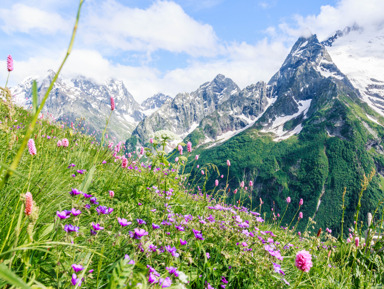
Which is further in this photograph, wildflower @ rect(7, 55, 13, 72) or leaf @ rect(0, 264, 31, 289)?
wildflower @ rect(7, 55, 13, 72)

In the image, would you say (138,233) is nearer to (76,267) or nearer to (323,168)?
(76,267)

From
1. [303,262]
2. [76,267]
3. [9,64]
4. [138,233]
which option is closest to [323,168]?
[303,262]

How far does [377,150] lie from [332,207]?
71.6m

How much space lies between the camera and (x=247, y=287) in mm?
3092

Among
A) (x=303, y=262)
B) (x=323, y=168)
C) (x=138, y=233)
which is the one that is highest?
(x=323, y=168)

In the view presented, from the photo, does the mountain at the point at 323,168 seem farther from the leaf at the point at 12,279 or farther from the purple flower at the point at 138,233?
the leaf at the point at 12,279

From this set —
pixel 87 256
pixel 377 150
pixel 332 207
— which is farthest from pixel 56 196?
pixel 377 150

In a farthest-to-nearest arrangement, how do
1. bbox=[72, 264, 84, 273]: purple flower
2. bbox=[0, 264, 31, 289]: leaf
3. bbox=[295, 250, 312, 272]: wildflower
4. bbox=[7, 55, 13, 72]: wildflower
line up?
bbox=[7, 55, 13, 72]: wildflower → bbox=[295, 250, 312, 272]: wildflower → bbox=[72, 264, 84, 273]: purple flower → bbox=[0, 264, 31, 289]: leaf

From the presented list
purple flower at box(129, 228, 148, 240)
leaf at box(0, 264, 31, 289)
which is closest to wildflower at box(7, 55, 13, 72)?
purple flower at box(129, 228, 148, 240)

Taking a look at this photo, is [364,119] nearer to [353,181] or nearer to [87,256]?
[353,181]

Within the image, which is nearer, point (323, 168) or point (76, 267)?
point (76, 267)

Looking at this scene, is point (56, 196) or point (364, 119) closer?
point (56, 196)

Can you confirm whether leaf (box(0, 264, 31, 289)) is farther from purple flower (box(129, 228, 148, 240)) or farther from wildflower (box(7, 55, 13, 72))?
wildflower (box(7, 55, 13, 72))

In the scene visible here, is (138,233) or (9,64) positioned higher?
A: (9,64)
